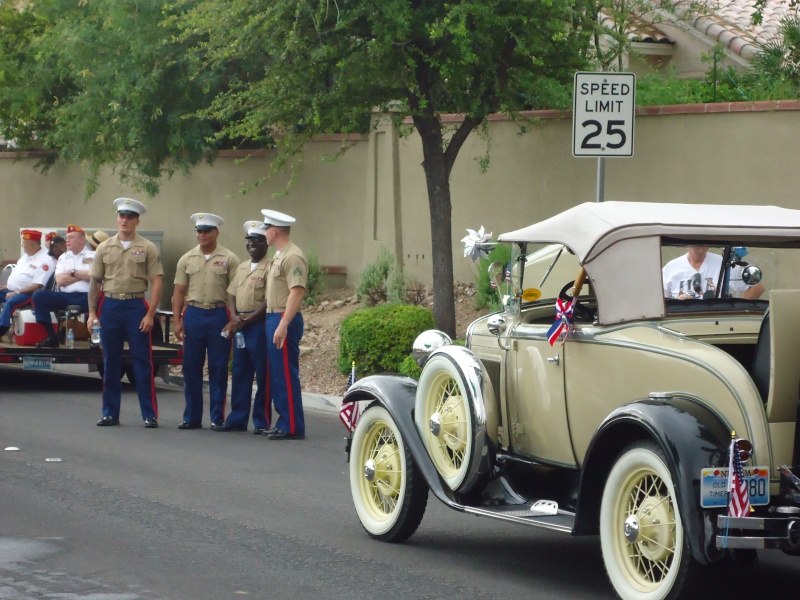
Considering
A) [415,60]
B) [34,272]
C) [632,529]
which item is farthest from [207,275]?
[632,529]

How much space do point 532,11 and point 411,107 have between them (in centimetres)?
202

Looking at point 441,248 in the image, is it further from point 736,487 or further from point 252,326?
point 736,487

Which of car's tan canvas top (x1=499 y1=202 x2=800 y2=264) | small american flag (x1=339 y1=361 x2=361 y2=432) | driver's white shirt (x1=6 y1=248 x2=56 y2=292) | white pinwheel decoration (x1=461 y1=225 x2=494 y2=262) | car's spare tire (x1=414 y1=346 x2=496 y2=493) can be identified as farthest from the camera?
driver's white shirt (x1=6 y1=248 x2=56 y2=292)

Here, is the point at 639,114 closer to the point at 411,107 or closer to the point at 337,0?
the point at 411,107

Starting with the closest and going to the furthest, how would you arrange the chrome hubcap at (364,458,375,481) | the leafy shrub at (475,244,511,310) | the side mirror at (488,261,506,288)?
the side mirror at (488,261,506,288) < the chrome hubcap at (364,458,375,481) < the leafy shrub at (475,244,511,310)

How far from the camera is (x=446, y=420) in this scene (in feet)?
23.4

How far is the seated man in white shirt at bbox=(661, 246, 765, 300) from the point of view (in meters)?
6.73

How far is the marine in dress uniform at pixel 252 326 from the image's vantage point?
39.9ft

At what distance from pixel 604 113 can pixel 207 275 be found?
384 centimetres

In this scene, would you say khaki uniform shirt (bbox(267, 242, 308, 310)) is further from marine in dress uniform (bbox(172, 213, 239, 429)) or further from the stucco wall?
the stucco wall

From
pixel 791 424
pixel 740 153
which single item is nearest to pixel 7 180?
pixel 740 153

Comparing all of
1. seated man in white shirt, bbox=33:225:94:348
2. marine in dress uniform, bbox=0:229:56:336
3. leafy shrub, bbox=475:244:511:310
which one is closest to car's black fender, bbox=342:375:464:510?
seated man in white shirt, bbox=33:225:94:348

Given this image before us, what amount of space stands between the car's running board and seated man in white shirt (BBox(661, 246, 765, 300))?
123 cm

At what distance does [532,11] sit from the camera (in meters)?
14.5
